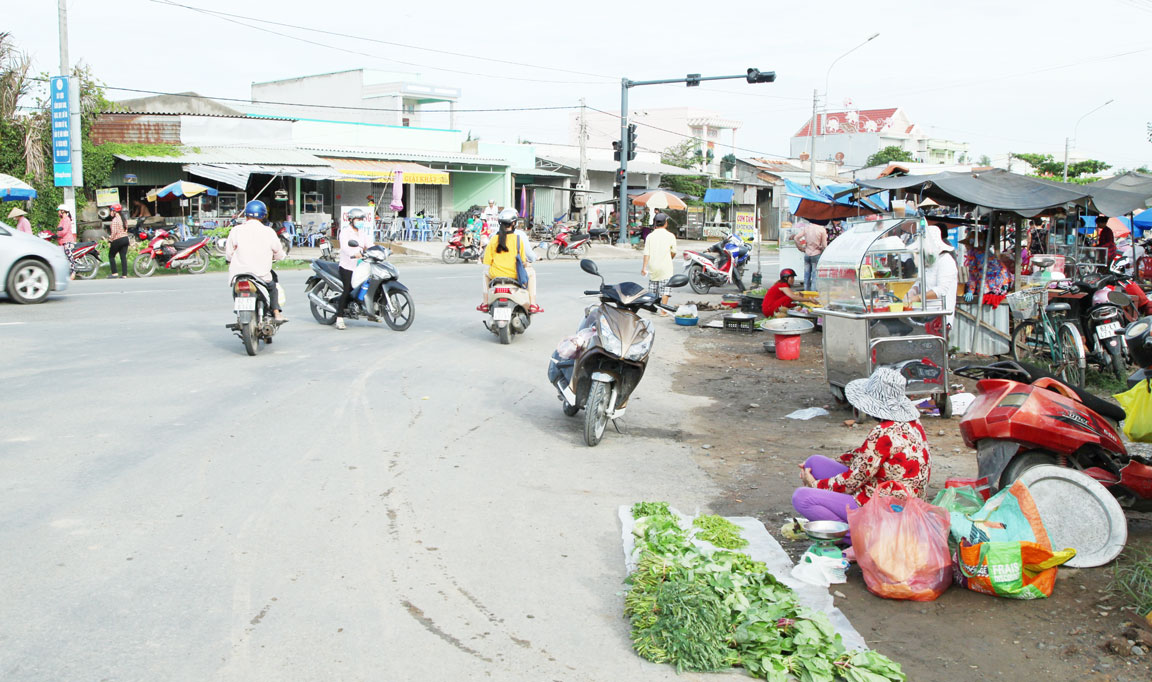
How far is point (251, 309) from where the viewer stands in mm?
10266

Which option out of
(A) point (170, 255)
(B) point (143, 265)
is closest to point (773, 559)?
(B) point (143, 265)

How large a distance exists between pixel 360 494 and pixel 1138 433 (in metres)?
4.78

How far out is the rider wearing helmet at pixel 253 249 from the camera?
1042 centimetres

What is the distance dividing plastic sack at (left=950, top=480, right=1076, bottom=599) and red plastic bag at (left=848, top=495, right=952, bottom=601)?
10 cm

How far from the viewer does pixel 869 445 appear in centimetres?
491

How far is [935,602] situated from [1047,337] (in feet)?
21.7

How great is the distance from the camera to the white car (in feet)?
46.8

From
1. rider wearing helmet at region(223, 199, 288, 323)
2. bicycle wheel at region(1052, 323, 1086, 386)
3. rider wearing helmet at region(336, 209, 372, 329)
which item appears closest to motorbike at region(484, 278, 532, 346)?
rider wearing helmet at region(336, 209, 372, 329)

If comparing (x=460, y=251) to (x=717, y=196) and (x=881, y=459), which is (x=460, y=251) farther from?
(x=881, y=459)

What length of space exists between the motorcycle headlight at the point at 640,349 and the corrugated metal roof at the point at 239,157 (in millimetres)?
23161

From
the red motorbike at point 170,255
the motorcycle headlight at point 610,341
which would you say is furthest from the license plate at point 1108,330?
the red motorbike at point 170,255

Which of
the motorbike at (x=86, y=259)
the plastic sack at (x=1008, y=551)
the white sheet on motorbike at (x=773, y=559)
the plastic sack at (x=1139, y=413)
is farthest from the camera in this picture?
the motorbike at (x=86, y=259)

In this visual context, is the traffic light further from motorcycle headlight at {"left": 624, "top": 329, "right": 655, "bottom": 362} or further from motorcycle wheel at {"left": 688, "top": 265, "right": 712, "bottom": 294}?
motorcycle headlight at {"left": 624, "top": 329, "right": 655, "bottom": 362}

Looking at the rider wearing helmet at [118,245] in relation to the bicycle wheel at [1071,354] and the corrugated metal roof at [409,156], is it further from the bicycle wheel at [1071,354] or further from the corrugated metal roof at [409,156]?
the bicycle wheel at [1071,354]
